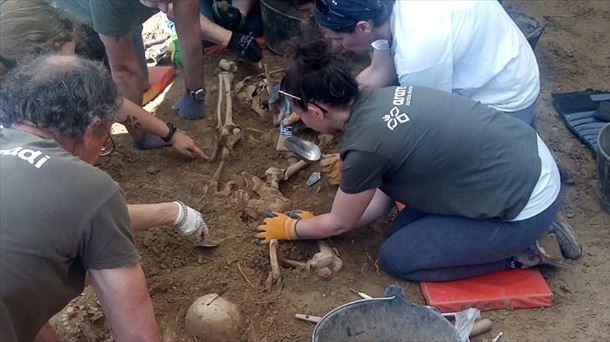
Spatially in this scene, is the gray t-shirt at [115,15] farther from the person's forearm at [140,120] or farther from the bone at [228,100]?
the bone at [228,100]

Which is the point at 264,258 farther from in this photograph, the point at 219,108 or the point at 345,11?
the point at 219,108

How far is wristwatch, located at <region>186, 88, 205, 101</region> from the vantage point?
4.86m

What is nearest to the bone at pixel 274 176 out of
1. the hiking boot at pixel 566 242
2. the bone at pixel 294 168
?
the bone at pixel 294 168

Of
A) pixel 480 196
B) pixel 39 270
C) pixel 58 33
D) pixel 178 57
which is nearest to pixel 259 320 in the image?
pixel 480 196

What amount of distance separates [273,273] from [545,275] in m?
1.35

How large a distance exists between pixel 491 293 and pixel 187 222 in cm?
146

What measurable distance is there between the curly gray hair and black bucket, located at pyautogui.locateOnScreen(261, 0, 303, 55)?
2935mm

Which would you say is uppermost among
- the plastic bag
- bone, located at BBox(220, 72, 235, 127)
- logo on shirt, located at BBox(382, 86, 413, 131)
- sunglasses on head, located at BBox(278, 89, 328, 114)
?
sunglasses on head, located at BBox(278, 89, 328, 114)

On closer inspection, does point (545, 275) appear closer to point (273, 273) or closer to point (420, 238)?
point (420, 238)

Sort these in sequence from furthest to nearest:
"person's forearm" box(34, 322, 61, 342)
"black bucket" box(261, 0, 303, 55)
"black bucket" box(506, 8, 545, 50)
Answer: "black bucket" box(261, 0, 303, 55) → "black bucket" box(506, 8, 545, 50) → "person's forearm" box(34, 322, 61, 342)

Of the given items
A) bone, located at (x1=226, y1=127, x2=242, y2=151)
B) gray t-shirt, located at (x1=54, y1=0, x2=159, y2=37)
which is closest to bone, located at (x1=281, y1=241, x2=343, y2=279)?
bone, located at (x1=226, y1=127, x2=242, y2=151)

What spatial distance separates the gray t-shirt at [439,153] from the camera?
10.7ft

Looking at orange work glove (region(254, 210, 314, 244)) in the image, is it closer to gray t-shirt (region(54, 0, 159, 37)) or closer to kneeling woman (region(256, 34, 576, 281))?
kneeling woman (region(256, 34, 576, 281))

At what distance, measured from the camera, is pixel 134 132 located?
459 cm
